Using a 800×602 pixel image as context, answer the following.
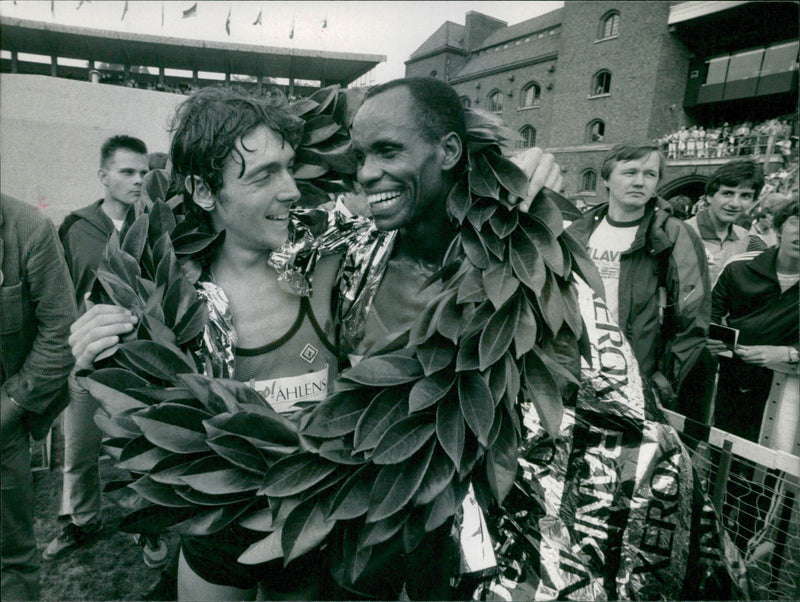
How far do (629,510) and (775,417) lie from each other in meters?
2.04

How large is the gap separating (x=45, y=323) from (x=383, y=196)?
162cm

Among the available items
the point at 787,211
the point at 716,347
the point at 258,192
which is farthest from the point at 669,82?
the point at 258,192

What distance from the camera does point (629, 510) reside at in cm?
123

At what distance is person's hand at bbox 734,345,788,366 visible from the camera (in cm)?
267

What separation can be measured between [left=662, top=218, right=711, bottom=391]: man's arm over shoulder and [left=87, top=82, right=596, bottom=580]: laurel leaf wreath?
175 cm

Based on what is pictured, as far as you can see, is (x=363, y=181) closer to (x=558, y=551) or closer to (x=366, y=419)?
(x=366, y=419)

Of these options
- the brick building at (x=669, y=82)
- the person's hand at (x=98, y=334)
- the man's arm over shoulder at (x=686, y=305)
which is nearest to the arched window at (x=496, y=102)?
the person's hand at (x=98, y=334)

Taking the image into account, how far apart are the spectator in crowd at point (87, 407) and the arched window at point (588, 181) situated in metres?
18.7

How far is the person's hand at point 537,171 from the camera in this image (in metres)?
1.29

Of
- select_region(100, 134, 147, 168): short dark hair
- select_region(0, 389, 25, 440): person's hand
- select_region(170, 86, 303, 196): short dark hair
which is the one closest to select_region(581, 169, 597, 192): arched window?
select_region(100, 134, 147, 168): short dark hair

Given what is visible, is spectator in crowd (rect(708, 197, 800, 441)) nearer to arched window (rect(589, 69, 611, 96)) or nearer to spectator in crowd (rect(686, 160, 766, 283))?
spectator in crowd (rect(686, 160, 766, 283))

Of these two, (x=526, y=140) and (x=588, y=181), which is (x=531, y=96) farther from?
(x=526, y=140)

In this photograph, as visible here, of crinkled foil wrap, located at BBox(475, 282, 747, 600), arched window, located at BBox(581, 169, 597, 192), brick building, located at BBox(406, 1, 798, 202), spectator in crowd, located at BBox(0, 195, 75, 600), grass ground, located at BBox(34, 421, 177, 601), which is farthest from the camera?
arched window, located at BBox(581, 169, 597, 192)

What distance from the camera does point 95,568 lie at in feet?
8.41
